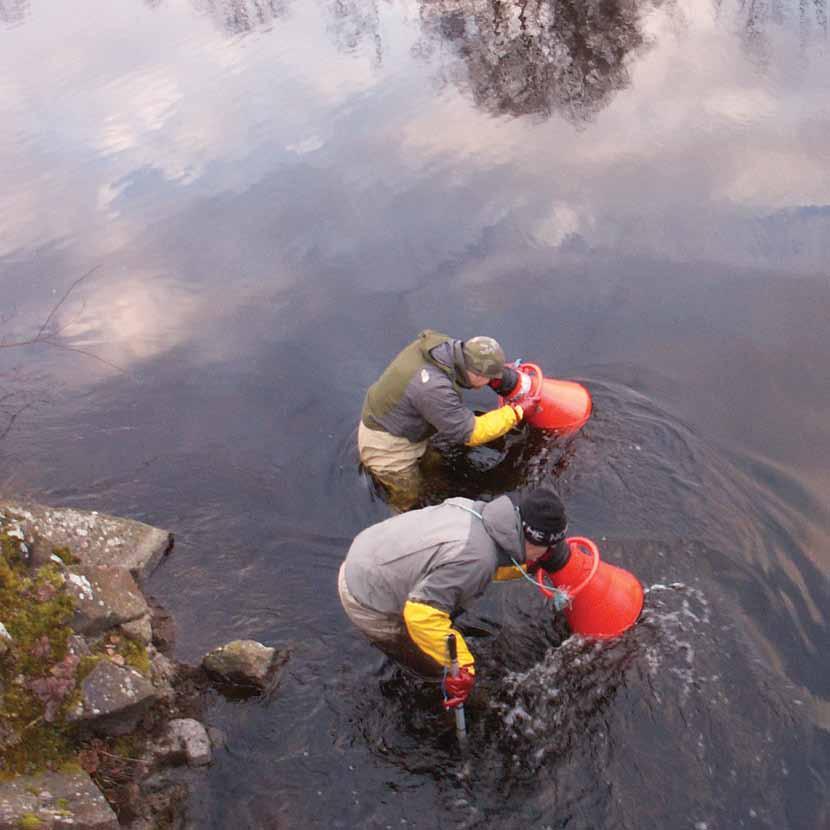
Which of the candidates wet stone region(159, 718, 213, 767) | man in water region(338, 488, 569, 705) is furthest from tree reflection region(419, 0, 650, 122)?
wet stone region(159, 718, 213, 767)

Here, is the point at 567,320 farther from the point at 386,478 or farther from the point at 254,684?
the point at 254,684

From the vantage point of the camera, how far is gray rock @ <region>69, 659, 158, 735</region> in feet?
14.4

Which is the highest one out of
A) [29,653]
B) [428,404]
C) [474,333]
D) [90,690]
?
[29,653]

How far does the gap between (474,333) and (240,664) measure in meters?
5.18

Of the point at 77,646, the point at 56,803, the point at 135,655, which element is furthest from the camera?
the point at 135,655

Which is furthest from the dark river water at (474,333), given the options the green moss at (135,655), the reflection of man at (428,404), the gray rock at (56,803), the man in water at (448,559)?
the man in water at (448,559)

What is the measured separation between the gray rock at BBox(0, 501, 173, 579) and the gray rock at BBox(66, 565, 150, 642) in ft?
0.88

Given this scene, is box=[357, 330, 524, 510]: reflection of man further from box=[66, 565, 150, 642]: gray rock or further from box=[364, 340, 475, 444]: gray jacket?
box=[66, 565, 150, 642]: gray rock

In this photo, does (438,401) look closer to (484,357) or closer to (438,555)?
(484,357)

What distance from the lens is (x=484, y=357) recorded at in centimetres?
627

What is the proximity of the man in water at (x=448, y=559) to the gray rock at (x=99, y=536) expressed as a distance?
227 cm

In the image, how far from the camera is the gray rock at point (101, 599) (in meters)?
4.95

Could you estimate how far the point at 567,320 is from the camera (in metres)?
9.22

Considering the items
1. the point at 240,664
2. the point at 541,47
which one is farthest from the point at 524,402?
the point at 541,47
